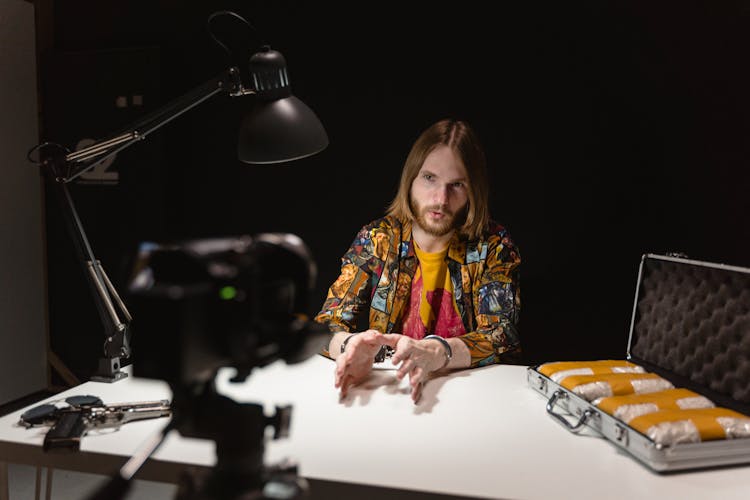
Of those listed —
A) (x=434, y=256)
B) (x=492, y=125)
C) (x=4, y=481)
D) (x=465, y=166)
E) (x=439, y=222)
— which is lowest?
(x=4, y=481)

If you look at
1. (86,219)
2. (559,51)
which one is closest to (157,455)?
(559,51)

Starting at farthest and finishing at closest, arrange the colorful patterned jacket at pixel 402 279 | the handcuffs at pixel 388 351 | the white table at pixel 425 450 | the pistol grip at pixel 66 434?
the colorful patterned jacket at pixel 402 279 < the handcuffs at pixel 388 351 < the pistol grip at pixel 66 434 < the white table at pixel 425 450

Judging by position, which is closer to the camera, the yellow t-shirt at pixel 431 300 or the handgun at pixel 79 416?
the handgun at pixel 79 416

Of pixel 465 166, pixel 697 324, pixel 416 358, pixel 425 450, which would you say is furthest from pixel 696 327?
pixel 465 166

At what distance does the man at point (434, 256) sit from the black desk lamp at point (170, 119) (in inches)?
27.6

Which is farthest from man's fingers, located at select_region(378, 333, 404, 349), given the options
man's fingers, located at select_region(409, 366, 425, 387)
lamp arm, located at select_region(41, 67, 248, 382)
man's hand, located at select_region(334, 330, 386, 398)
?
lamp arm, located at select_region(41, 67, 248, 382)

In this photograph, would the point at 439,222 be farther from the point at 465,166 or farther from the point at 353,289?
the point at 353,289

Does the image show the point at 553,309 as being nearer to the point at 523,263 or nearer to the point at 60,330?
the point at 523,263

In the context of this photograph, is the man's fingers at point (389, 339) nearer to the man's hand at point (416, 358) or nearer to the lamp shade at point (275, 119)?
the man's hand at point (416, 358)

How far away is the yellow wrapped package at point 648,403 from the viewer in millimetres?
1047

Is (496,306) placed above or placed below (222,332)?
below

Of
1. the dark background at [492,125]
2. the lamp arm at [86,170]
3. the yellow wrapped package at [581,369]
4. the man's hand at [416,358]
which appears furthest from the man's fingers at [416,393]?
the dark background at [492,125]

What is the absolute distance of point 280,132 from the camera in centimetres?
133

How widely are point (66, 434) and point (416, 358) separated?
78cm
